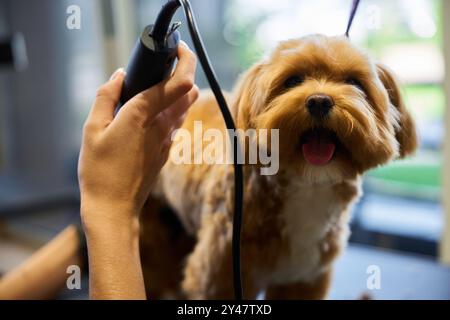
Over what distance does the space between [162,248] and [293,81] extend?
19.6 inches

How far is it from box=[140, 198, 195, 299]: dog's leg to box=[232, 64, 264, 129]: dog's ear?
1.12 ft

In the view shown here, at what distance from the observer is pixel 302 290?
877mm

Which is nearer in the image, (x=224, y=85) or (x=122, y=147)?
(x=122, y=147)

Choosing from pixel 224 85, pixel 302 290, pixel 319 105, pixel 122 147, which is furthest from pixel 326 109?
pixel 224 85

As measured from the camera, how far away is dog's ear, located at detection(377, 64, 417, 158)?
76 centimetres

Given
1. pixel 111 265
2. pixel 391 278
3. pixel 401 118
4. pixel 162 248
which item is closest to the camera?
pixel 111 265

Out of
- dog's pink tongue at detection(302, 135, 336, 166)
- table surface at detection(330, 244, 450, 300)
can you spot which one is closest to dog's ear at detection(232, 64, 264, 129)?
dog's pink tongue at detection(302, 135, 336, 166)

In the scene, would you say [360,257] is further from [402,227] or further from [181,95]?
[402,227]

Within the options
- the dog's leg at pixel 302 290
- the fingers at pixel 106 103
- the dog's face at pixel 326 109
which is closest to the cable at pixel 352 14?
the dog's face at pixel 326 109

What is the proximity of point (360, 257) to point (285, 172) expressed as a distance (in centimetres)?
46

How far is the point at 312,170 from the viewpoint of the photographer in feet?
2.36

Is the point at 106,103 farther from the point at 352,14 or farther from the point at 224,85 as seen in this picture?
the point at 224,85

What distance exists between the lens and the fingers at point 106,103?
662 millimetres
